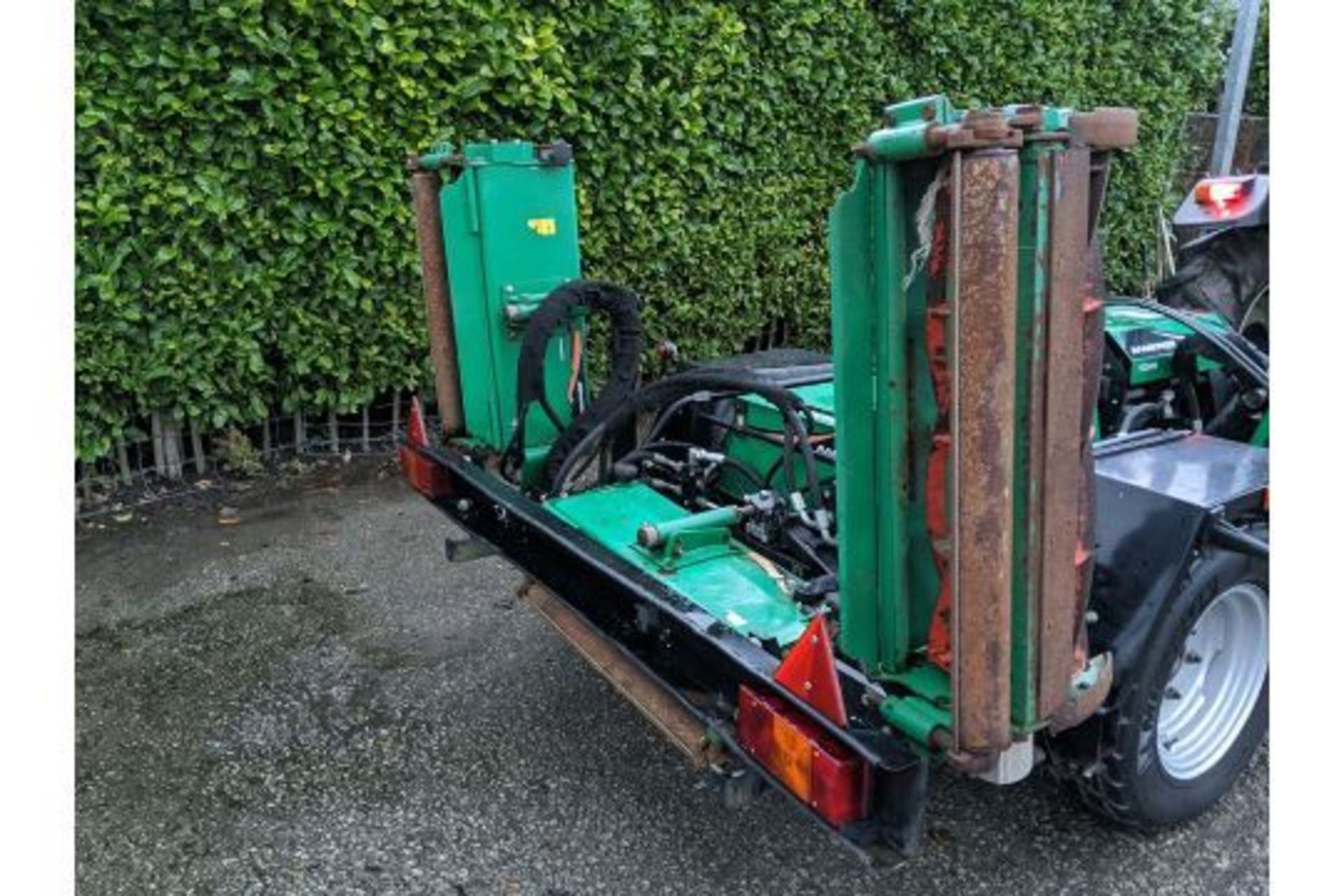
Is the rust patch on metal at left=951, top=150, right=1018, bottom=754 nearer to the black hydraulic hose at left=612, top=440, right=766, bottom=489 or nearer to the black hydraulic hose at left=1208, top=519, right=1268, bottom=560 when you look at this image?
the black hydraulic hose at left=1208, top=519, right=1268, bottom=560

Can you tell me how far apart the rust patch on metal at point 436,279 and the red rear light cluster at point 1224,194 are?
11.7ft

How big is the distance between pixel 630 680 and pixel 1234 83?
27.1ft

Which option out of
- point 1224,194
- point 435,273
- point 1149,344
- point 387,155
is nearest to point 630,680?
point 435,273

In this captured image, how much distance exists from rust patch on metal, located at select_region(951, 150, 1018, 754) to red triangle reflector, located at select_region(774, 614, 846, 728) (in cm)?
22

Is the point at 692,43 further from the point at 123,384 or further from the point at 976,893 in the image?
the point at 976,893

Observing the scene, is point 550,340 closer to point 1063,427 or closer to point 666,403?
point 666,403

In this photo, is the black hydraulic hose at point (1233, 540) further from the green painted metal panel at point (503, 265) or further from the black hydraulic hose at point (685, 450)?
the green painted metal panel at point (503, 265)

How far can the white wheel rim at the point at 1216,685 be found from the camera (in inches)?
95.0

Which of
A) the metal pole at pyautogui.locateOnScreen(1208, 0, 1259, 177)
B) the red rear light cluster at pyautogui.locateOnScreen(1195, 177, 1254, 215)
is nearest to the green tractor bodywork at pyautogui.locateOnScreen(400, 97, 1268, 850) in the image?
the red rear light cluster at pyautogui.locateOnScreen(1195, 177, 1254, 215)

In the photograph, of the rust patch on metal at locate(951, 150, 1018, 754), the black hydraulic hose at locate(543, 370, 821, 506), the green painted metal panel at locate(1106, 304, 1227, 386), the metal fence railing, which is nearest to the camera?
the rust patch on metal at locate(951, 150, 1018, 754)

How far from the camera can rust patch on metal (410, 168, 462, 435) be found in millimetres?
3043

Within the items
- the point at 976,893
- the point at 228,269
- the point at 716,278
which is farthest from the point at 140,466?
the point at 976,893

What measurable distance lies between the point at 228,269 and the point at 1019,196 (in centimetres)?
406

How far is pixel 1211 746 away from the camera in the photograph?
2.50m
